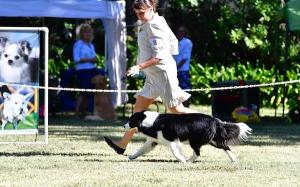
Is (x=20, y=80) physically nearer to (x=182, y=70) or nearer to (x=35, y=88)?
(x=35, y=88)

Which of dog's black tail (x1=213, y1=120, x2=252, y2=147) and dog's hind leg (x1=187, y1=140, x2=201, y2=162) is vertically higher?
dog's black tail (x1=213, y1=120, x2=252, y2=147)

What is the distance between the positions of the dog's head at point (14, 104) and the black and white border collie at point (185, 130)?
6.31ft

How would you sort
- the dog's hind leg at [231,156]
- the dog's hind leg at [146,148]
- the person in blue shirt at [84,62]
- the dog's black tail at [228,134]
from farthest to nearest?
the person in blue shirt at [84,62]
the dog's hind leg at [146,148]
the dog's hind leg at [231,156]
the dog's black tail at [228,134]

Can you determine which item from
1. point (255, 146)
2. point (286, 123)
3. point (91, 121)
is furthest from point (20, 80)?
point (286, 123)

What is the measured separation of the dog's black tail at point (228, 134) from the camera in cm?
1060

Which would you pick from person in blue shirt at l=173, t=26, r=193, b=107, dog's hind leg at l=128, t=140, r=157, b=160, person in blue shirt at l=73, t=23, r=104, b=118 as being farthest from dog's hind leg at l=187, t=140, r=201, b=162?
person in blue shirt at l=73, t=23, r=104, b=118

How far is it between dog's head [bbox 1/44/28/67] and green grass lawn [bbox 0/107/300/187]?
1.07 m

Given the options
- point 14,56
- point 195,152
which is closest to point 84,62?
point 14,56

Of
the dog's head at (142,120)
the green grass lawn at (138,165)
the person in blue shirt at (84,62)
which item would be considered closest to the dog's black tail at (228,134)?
the green grass lawn at (138,165)

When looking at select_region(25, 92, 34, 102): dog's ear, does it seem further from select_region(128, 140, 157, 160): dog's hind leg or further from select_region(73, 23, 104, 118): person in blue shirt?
select_region(73, 23, 104, 118): person in blue shirt

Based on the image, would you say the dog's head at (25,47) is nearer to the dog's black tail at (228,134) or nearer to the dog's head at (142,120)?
the dog's head at (142,120)

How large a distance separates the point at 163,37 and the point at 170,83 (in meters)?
0.53

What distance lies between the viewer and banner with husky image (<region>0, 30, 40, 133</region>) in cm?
Answer: 1201

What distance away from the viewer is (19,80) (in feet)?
39.9
